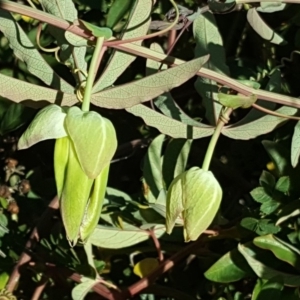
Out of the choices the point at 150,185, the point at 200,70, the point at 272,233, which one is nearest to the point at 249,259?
the point at 272,233

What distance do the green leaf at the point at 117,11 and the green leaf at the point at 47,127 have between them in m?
0.30

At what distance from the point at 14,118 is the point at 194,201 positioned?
1.40ft

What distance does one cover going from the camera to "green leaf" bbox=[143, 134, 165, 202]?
97 centimetres

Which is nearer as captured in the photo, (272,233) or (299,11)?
(272,233)

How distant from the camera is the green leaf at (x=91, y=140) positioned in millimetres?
586

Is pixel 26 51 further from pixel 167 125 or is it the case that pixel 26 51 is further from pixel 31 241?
pixel 31 241

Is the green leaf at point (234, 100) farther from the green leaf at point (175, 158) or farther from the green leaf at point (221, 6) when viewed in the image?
the green leaf at point (175, 158)

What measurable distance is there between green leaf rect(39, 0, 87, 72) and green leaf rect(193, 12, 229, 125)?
0.17 m

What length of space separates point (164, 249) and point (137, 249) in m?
0.04

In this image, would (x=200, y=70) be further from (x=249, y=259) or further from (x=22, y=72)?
(x=22, y=72)

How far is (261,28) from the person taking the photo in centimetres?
94

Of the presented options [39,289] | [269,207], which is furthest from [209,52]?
[39,289]

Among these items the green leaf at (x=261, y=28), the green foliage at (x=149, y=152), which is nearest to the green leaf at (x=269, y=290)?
the green foliage at (x=149, y=152)

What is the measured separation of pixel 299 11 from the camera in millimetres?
991
